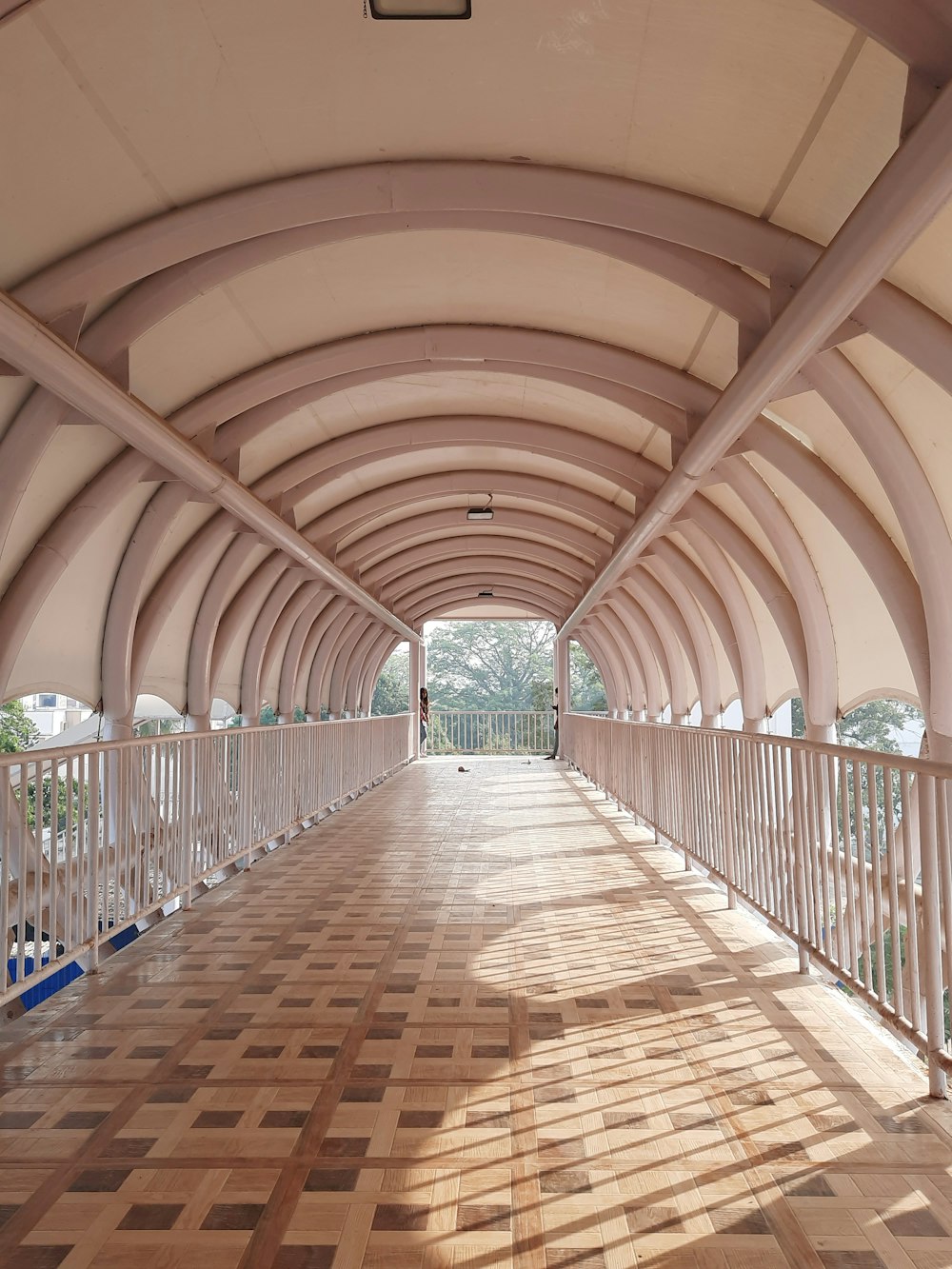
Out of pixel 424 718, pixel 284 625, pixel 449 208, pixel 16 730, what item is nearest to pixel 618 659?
pixel 424 718

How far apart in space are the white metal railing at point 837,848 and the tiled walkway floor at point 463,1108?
0.99 feet

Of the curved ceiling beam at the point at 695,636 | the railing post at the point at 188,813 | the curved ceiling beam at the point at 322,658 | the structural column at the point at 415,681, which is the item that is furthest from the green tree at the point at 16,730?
the railing post at the point at 188,813

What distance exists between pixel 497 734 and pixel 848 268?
29358 millimetres

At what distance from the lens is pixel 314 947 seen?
5.71 metres

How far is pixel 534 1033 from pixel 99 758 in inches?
109

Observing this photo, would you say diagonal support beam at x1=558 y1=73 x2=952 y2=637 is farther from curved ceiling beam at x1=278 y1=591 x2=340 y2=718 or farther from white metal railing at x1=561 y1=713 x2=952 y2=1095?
curved ceiling beam at x1=278 y1=591 x2=340 y2=718

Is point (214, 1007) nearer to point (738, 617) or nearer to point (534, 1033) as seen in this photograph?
point (534, 1033)

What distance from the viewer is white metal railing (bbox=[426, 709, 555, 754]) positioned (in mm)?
32125

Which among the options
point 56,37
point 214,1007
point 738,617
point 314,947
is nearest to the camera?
point 56,37

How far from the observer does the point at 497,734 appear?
3303 centimetres

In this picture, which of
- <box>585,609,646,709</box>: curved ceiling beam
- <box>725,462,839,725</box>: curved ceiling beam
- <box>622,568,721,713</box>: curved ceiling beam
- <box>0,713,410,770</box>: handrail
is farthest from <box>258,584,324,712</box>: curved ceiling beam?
<box>585,609,646,709</box>: curved ceiling beam

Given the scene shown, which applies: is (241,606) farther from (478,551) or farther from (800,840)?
(800,840)

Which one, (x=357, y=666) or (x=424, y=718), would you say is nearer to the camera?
(x=357, y=666)

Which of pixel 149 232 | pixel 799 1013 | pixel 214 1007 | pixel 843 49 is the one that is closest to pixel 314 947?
pixel 214 1007
